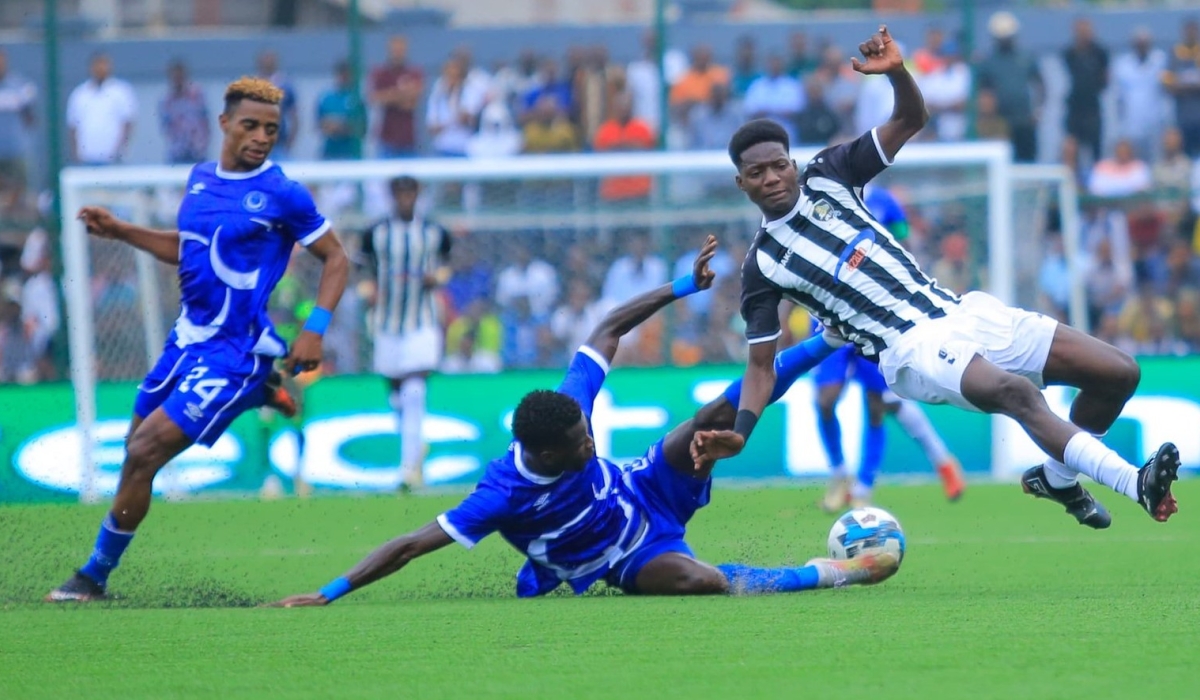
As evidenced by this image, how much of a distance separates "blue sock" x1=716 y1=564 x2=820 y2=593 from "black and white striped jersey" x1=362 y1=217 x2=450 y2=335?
7.54 meters

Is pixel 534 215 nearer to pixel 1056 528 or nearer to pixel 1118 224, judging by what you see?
pixel 1118 224

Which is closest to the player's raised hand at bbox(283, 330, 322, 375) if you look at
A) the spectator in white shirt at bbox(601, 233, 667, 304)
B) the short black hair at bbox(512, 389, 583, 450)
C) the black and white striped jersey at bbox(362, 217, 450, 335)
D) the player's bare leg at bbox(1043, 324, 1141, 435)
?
the short black hair at bbox(512, 389, 583, 450)

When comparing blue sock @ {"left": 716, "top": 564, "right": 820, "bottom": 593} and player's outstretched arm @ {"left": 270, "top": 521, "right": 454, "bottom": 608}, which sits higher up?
player's outstretched arm @ {"left": 270, "top": 521, "right": 454, "bottom": 608}

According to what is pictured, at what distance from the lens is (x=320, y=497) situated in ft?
46.9

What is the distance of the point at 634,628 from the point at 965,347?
6.66ft

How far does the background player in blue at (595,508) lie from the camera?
23.6ft

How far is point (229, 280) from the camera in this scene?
27.7 feet

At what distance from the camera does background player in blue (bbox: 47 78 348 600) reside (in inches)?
327

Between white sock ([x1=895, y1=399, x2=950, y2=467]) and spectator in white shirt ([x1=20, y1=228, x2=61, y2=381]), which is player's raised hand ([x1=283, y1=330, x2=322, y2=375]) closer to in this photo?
white sock ([x1=895, y1=399, x2=950, y2=467])

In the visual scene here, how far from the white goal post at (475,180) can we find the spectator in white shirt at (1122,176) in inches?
73.9

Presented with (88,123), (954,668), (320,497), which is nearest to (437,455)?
(320,497)

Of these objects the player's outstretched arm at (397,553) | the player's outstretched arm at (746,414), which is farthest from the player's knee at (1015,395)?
the player's outstretched arm at (397,553)

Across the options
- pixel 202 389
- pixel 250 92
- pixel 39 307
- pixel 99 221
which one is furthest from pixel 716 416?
pixel 39 307

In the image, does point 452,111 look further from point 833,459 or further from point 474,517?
point 474,517
